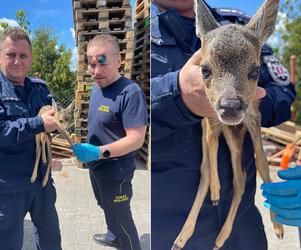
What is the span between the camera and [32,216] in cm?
142

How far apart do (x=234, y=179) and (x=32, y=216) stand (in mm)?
757

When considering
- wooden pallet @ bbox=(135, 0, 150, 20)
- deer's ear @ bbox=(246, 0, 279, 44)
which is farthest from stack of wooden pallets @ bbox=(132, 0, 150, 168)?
deer's ear @ bbox=(246, 0, 279, 44)

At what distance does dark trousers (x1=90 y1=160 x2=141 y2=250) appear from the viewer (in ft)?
4.32

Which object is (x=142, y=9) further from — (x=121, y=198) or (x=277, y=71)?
(x=121, y=198)

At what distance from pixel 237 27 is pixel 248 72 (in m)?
0.10

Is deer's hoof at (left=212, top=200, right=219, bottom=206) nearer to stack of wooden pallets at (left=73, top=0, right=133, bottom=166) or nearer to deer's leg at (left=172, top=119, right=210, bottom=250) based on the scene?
deer's leg at (left=172, top=119, right=210, bottom=250)

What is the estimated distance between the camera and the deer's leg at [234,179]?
Result: 104 cm

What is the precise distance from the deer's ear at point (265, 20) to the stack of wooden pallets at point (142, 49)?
1.06 feet

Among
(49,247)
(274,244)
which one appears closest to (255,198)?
(274,244)

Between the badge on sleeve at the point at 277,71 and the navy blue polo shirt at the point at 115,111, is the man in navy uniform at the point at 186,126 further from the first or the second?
the navy blue polo shirt at the point at 115,111

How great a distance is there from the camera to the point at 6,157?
1296mm

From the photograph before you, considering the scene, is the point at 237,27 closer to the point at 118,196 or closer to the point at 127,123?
the point at 127,123

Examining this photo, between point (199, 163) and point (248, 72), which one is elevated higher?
point (248, 72)

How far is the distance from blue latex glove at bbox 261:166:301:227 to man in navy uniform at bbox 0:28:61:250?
666 mm
